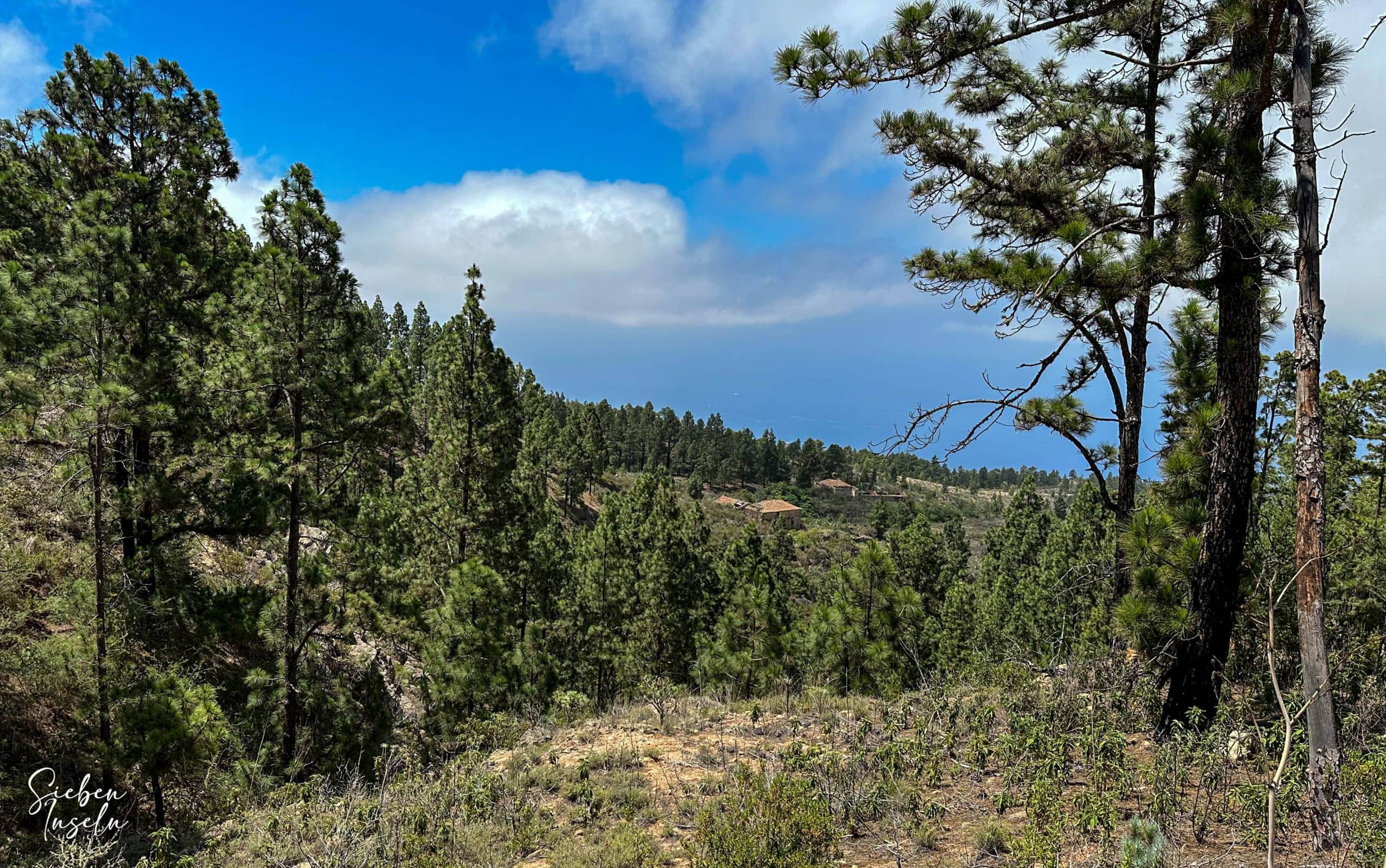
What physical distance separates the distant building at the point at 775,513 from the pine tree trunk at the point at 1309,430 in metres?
74.5

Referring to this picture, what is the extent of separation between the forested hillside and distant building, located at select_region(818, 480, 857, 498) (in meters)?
96.2

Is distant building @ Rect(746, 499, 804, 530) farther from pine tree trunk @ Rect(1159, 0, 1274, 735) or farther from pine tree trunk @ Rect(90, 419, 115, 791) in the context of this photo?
pine tree trunk @ Rect(1159, 0, 1274, 735)

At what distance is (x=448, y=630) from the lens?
12.0 meters

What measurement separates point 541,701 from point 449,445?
20.5 ft

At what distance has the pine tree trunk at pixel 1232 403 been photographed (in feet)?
14.4

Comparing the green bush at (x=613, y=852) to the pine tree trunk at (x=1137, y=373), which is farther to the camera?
the pine tree trunk at (x=1137, y=373)

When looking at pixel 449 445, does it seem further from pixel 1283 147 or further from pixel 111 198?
pixel 1283 147

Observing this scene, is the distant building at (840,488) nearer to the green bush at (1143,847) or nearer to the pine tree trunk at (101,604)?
the pine tree trunk at (101,604)

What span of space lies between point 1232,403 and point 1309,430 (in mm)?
788

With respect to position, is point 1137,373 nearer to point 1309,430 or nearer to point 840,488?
point 1309,430

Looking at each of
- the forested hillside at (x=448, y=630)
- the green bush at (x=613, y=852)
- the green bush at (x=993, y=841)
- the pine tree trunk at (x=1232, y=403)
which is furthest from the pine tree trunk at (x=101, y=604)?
the pine tree trunk at (x=1232, y=403)

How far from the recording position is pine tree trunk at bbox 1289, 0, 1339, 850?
3748 millimetres
